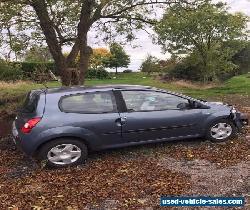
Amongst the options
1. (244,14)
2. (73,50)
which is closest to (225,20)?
(244,14)

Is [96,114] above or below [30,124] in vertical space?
above

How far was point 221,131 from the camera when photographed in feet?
29.6

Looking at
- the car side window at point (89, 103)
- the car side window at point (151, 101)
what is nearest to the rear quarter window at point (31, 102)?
the car side window at point (89, 103)

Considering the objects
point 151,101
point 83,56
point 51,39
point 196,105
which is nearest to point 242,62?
point 83,56

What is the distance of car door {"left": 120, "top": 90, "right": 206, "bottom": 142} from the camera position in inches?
319

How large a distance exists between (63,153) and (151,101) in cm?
209

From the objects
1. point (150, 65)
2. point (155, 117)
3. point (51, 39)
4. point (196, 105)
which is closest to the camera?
point (155, 117)

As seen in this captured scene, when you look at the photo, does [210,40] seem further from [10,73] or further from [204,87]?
[10,73]

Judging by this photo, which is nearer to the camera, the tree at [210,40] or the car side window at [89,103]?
the car side window at [89,103]

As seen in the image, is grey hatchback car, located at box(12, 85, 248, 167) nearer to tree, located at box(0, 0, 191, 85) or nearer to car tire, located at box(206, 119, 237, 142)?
car tire, located at box(206, 119, 237, 142)

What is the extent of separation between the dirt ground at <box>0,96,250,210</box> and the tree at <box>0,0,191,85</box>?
21.3 ft

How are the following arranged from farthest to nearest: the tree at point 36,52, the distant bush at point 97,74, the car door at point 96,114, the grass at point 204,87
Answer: the distant bush at point 97,74, the grass at point 204,87, the tree at point 36,52, the car door at point 96,114

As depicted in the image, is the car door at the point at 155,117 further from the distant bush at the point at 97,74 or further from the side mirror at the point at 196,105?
the distant bush at the point at 97,74

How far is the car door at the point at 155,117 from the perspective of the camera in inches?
319
